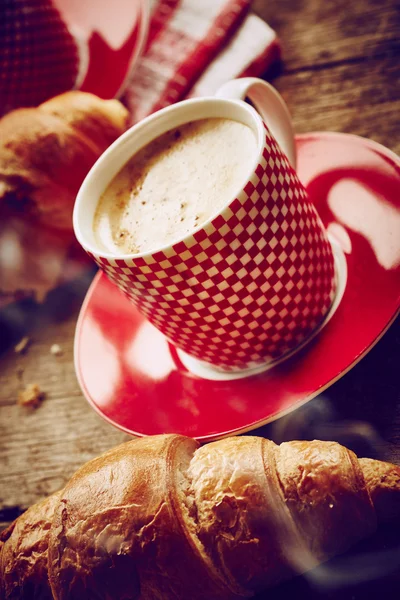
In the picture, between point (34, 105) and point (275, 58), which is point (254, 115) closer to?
point (275, 58)

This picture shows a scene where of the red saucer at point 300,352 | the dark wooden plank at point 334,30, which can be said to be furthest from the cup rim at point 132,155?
the dark wooden plank at point 334,30

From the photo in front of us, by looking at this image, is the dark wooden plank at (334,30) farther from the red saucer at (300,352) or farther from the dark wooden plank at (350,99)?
the red saucer at (300,352)

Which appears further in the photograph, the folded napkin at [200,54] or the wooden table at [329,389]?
the folded napkin at [200,54]

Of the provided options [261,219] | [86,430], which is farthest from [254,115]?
[86,430]

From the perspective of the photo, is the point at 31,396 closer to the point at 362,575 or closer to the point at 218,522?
the point at 218,522

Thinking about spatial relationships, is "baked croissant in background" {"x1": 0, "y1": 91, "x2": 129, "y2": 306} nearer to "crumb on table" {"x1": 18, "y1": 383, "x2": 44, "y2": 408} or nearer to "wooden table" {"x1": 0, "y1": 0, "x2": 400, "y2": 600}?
"wooden table" {"x1": 0, "y1": 0, "x2": 400, "y2": 600}
